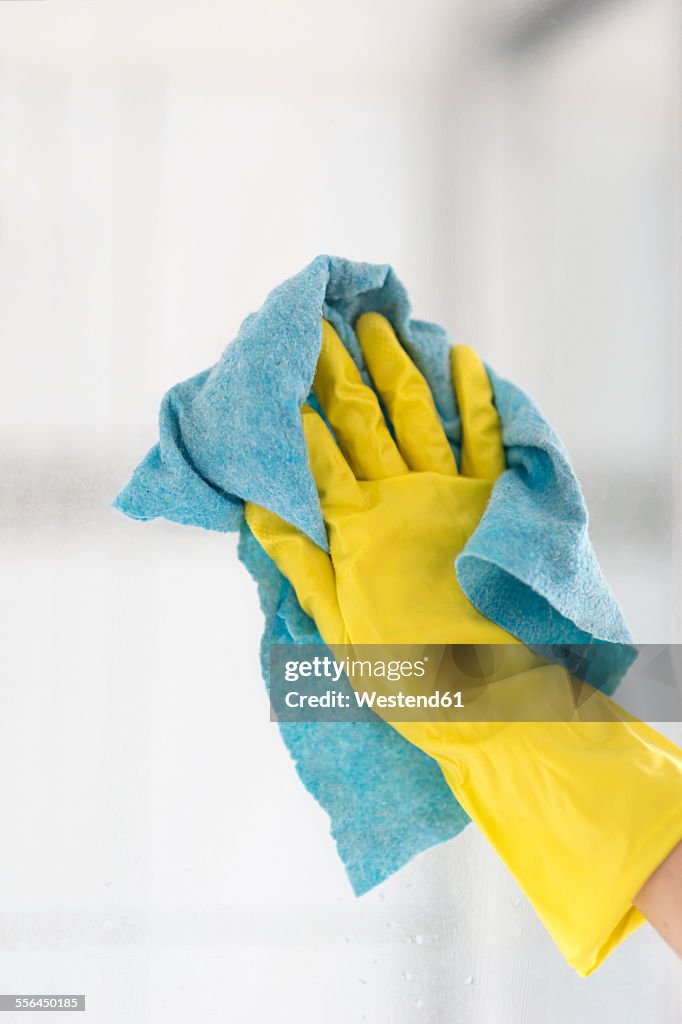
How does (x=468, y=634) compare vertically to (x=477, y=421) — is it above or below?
below

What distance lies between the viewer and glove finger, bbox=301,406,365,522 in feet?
1.99

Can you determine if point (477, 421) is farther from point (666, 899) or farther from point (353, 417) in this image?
point (666, 899)

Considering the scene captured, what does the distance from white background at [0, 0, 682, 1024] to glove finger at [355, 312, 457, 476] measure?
7.2 inches

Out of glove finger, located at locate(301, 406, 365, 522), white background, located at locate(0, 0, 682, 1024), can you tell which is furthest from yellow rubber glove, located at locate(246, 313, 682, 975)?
white background, located at locate(0, 0, 682, 1024)

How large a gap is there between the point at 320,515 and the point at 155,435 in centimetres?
27

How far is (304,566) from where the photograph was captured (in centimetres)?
60

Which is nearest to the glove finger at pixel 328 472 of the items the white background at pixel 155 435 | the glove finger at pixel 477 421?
the glove finger at pixel 477 421

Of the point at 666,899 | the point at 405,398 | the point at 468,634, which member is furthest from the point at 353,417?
the point at 666,899

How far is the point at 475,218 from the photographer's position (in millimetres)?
861

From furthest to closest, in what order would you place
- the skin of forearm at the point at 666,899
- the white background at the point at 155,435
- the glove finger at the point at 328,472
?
1. the white background at the point at 155,435
2. the glove finger at the point at 328,472
3. the skin of forearm at the point at 666,899

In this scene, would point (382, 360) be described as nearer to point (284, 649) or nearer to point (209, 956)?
point (284, 649)

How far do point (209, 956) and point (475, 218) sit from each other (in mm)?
765

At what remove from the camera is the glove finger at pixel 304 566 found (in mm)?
592

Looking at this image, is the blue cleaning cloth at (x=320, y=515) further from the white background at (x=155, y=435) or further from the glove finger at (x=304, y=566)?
the white background at (x=155, y=435)
